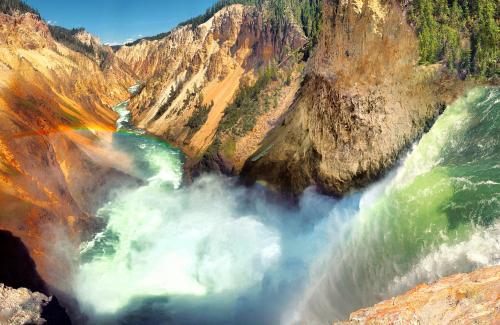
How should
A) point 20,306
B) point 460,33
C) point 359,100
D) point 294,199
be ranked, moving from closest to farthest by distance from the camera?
point 20,306 → point 460,33 → point 359,100 → point 294,199

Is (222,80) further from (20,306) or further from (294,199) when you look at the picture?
(20,306)

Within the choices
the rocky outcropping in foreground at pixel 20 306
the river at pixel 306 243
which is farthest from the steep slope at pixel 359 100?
the rocky outcropping in foreground at pixel 20 306

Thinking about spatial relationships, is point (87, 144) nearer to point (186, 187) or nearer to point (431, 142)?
point (186, 187)

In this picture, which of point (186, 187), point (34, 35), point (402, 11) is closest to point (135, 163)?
point (186, 187)

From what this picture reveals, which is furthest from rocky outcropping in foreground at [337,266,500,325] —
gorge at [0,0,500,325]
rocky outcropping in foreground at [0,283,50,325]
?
rocky outcropping in foreground at [0,283,50,325]

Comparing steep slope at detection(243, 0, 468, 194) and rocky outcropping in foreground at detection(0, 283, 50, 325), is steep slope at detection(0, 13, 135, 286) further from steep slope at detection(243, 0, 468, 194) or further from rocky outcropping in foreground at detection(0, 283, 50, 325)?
steep slope at detection(243, 0, 468, 194)

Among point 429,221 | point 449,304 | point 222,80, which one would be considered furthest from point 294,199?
point 222,80
